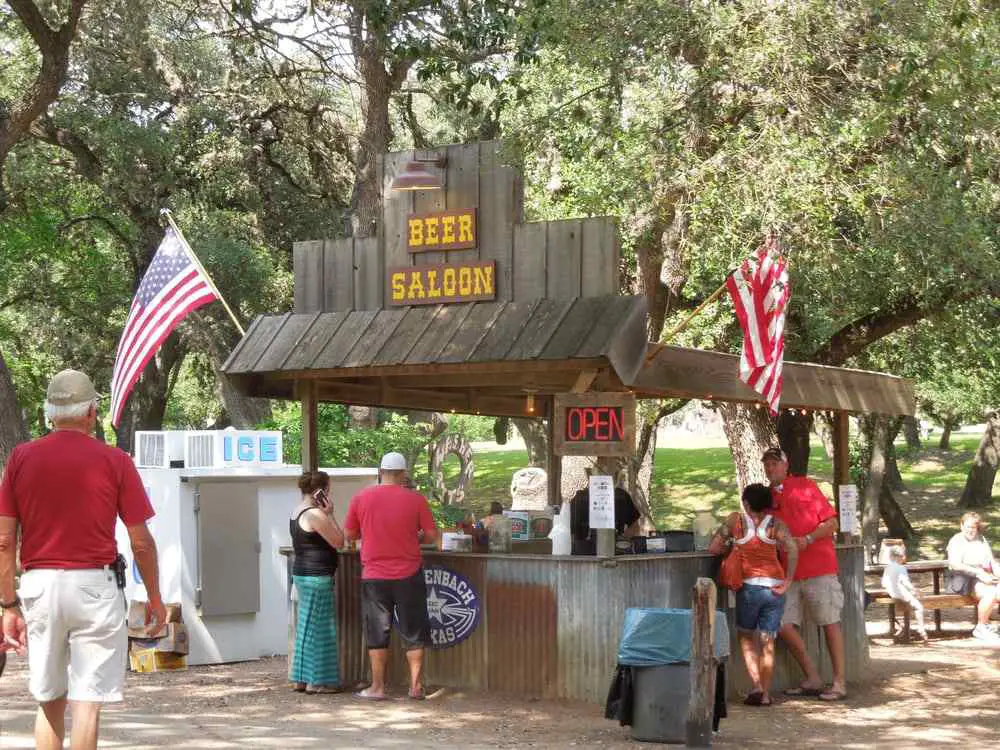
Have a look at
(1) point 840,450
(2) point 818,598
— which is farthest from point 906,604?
(2) point 818,598

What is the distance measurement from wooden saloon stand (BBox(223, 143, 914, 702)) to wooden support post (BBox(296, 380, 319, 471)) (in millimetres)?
16

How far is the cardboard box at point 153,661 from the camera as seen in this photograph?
12570 millimetres

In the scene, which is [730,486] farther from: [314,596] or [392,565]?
[392,565]

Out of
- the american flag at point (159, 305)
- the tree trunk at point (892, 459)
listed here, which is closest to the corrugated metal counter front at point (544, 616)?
the american flag at point (159, 305)

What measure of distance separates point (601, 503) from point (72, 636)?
4.66m

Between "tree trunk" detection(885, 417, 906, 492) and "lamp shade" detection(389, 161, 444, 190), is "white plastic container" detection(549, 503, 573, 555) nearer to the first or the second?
"lamp shade" detection(389, 161, 444, 190)

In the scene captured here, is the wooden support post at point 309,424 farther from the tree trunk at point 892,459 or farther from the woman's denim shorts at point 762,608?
the tree trunk at point 892,459

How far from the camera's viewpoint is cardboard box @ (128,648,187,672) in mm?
12570

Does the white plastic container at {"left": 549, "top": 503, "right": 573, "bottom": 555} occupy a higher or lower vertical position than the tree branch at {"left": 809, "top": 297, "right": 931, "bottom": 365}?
lower

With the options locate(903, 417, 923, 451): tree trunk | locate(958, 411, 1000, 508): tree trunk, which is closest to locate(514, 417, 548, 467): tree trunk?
locate(958, 411, 1000, 508): tree trunk

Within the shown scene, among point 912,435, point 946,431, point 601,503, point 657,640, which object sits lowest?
point 657,640

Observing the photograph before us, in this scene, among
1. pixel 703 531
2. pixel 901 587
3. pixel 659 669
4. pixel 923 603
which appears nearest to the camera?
pixel 659 669

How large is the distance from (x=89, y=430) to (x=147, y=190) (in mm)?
21104

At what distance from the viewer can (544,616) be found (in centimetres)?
1017
